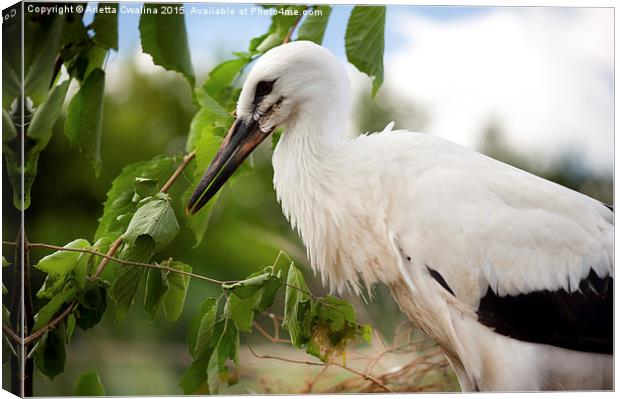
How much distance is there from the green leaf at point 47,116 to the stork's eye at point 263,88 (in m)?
0.69

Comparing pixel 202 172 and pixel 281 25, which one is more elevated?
pixel 281 25

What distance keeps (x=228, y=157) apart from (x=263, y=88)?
28cm

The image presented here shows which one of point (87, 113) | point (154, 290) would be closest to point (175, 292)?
point (154, 290)

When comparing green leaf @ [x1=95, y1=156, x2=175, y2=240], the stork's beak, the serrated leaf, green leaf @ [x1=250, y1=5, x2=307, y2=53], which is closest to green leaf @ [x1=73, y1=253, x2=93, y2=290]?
green leaf @ [x1=95, y1=156, x2=175, y2=240]

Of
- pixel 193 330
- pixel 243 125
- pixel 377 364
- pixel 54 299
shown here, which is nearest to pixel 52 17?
pixel 243 125

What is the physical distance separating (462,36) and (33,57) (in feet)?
5.36

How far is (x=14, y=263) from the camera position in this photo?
3.15 metres

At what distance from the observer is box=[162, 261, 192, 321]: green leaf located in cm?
308

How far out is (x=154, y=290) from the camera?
305 centimetres

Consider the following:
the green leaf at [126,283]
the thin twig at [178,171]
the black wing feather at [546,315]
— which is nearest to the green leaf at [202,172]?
the thin twig at [178,171]

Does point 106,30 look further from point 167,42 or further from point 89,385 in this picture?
point 89,385

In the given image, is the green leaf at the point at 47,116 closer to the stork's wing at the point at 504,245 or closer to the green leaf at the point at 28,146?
the green leaf at the point at 28,146

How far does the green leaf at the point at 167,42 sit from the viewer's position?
2.71 meters

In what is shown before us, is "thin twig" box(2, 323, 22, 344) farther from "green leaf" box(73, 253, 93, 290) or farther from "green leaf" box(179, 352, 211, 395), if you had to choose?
"green leaf" box(179, 352, 211, 395)
